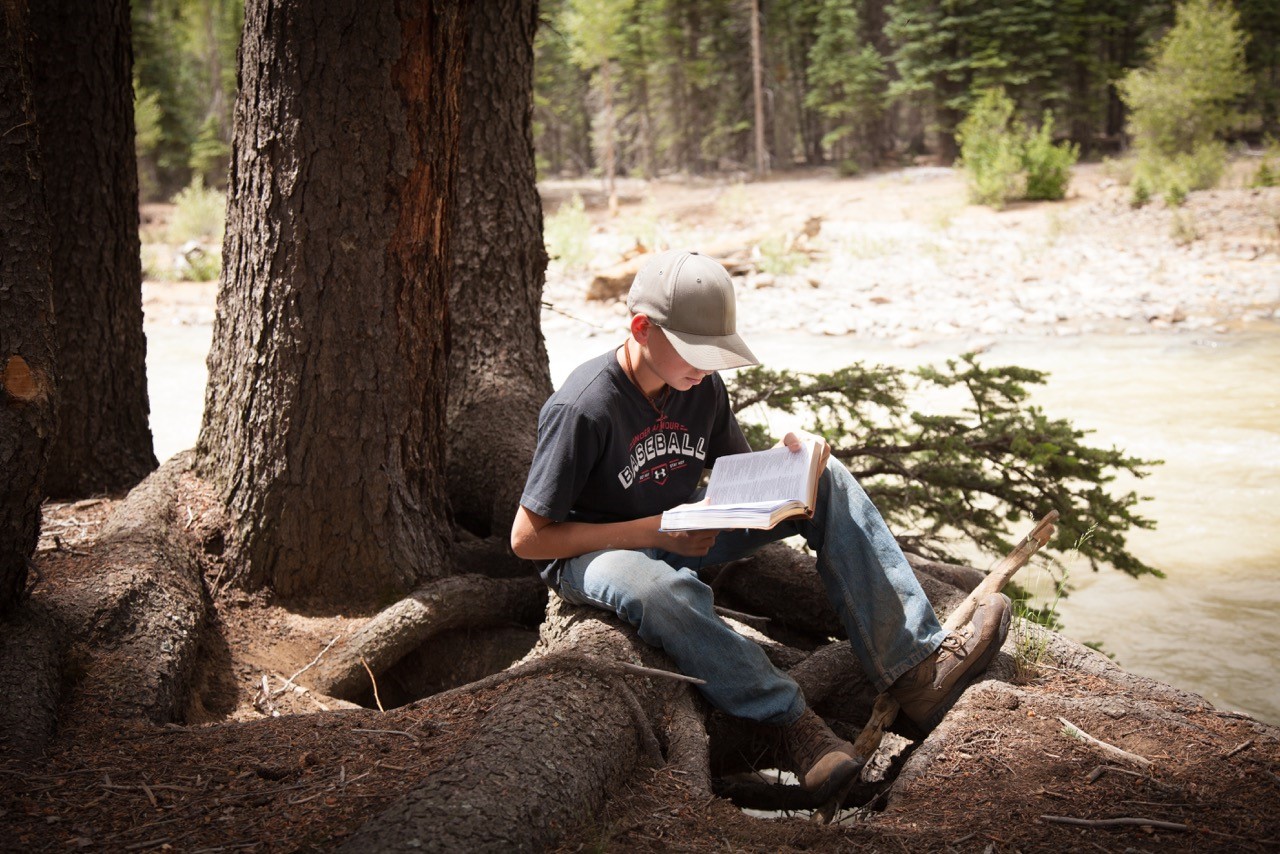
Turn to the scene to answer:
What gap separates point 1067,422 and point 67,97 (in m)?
5.13

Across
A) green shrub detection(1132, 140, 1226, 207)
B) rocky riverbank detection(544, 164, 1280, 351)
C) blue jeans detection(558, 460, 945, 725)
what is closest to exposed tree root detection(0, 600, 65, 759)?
blue jeans detection(558, 460, 945, 725)

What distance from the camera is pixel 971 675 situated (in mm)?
3332

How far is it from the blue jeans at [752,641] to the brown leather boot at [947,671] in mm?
52

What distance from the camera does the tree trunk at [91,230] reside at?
15.3ft

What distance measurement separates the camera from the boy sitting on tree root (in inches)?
122

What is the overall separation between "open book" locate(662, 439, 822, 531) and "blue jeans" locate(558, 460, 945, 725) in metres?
0.18

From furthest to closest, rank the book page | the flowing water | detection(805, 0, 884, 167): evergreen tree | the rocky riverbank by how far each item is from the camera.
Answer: detection(805, 0, 884, 167): evergreen tree, the rocky riverbank, the flowing water, the book page

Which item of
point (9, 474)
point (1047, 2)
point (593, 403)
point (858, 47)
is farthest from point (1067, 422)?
point (858, 47)

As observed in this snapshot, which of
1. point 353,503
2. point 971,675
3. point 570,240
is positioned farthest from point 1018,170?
point 353,503

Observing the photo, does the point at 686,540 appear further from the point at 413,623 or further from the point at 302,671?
the point at 302,671

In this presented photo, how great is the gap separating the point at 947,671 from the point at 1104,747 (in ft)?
1.66

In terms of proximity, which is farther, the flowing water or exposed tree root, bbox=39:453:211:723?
the flowing water

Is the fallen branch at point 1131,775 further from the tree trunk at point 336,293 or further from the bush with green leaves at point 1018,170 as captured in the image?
the bush with green leaves at point 1018,170

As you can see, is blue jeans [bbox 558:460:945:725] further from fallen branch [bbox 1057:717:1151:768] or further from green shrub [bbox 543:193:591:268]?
green shrub [bbox 543:193:591:268]
